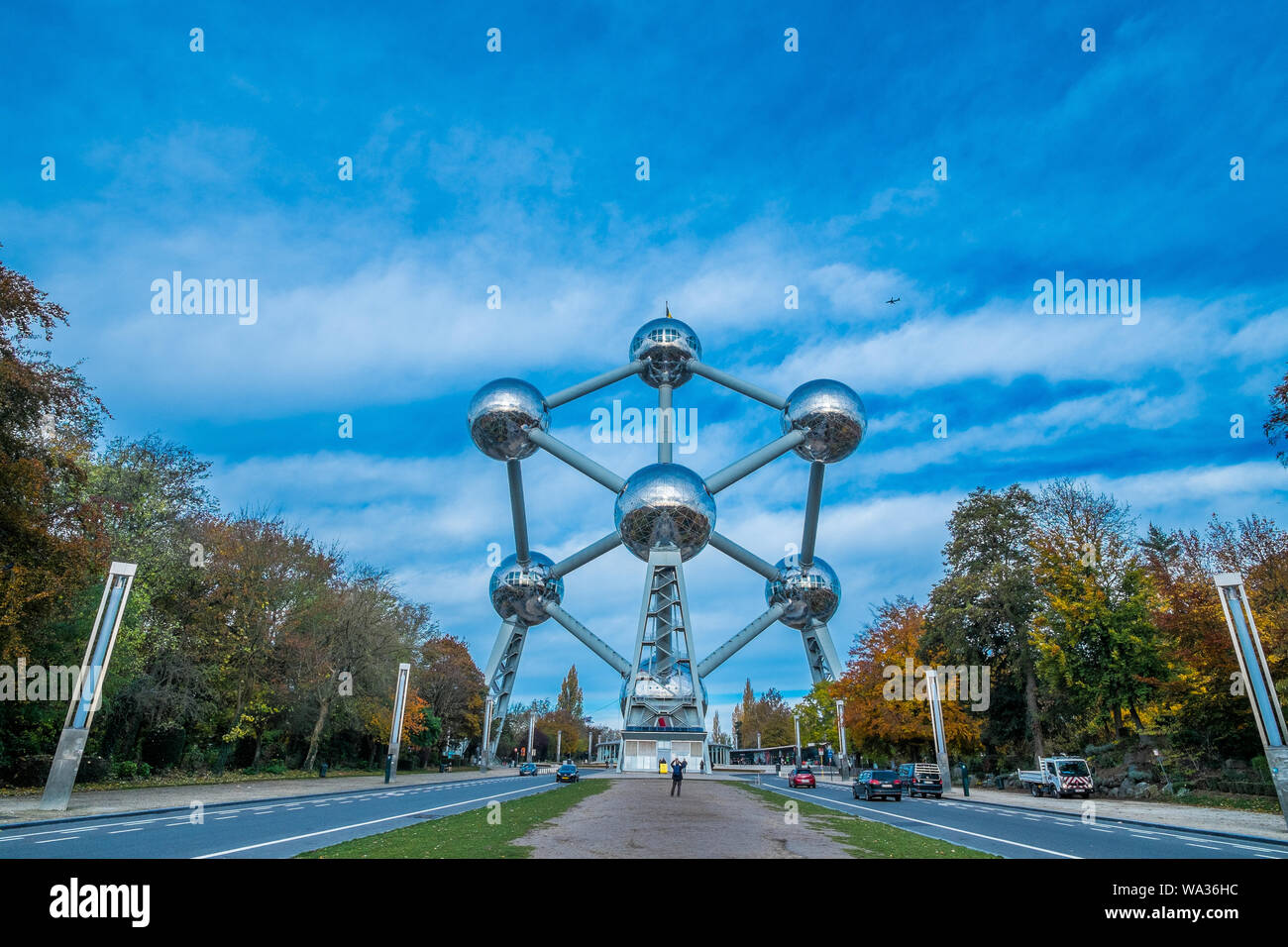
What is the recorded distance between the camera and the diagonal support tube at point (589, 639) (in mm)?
51344

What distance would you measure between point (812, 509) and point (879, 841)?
3655 cm

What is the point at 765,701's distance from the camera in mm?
121500

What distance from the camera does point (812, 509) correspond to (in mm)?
47594

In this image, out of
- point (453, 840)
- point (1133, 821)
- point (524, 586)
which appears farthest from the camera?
point (524, 586)

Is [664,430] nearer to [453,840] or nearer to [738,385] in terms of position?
[738,385]

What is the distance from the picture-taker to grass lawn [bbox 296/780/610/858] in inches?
373

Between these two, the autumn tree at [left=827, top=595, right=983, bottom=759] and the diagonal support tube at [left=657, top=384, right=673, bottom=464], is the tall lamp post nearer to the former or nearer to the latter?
the autumn tree at [left=827, top=595, right=983, bottom=759]

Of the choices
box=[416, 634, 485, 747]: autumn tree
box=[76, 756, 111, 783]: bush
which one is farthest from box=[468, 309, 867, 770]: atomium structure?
box=[76, 756, 111, 783]: bush

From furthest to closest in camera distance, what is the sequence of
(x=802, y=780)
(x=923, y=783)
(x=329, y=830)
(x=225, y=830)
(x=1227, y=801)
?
(x=802, y=780) → (x=923, y=783) → (x=1227, y=801) → (x=329, y=830) → (x=225, y=830)

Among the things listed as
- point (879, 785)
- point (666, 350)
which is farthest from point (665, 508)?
point (879, 785)

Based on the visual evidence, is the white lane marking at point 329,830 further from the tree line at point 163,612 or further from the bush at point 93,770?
the bush at point 93,770

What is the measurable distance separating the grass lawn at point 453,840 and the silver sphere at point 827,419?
31.4 metres

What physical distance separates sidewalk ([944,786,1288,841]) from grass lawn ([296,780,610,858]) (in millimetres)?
13399
